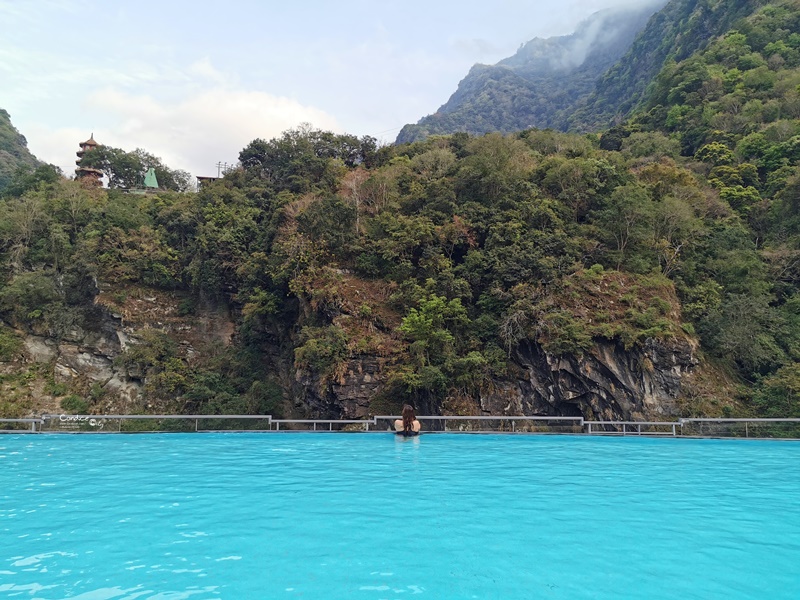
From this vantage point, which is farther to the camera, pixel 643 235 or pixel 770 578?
pixel 643 235

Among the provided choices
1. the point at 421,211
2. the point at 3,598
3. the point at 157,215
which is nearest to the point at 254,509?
the point at 3,598

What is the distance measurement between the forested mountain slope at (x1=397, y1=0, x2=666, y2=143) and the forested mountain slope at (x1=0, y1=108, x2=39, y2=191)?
5638 centimetres

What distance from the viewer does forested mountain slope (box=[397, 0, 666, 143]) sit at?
104m

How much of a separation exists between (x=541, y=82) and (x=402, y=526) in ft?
462

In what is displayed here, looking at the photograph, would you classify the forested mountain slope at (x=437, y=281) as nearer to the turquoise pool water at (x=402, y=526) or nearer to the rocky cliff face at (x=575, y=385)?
the rocky cliff face at (x=575, y=385)

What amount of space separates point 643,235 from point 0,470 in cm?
2285

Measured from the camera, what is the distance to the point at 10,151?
6431cm

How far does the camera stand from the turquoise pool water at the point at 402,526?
4.38 metres

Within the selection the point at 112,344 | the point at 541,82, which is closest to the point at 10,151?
the point at 112,344

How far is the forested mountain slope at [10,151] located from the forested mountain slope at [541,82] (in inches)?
2220

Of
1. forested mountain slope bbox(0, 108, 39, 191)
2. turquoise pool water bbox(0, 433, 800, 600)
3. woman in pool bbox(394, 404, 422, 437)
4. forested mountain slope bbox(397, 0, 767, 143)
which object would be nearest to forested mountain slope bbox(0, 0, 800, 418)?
woman in pool bbox(394, 404, 422, 437)

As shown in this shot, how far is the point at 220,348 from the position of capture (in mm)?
29203

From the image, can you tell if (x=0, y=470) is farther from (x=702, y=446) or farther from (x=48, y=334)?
(x=48, y=334)

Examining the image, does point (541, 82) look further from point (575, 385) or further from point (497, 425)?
point (497, 425)
